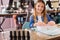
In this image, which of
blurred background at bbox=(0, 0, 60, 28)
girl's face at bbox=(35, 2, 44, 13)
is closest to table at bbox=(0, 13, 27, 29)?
blurred background at bbox=(0, 0, 60, 28)

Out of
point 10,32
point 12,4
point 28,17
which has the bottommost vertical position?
point 10,32

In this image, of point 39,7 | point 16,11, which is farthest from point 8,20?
point 39,7

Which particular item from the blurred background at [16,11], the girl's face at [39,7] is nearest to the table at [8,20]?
the blurred background at [16,11]

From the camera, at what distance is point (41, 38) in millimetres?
905

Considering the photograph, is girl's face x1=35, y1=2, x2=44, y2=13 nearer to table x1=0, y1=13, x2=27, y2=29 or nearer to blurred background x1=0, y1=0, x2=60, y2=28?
blurred background x1=0, y1=0, x2=60, y2=28

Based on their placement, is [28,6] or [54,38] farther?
[28,6]

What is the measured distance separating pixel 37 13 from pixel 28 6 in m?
0.10

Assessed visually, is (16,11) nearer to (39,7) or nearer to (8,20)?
(8,20)

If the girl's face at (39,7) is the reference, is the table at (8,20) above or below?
below

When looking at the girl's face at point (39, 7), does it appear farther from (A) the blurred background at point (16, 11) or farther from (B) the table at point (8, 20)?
(B) the table at point (8, 20)

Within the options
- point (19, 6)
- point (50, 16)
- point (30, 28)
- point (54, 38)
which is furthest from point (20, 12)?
point (54, 38)

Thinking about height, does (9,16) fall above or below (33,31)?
above

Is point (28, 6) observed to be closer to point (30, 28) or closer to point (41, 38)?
point (30, 28)

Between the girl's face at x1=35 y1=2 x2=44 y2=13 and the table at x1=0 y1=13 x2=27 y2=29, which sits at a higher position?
the girl's face at x1=35 y1=2 x2=44 y2=13
